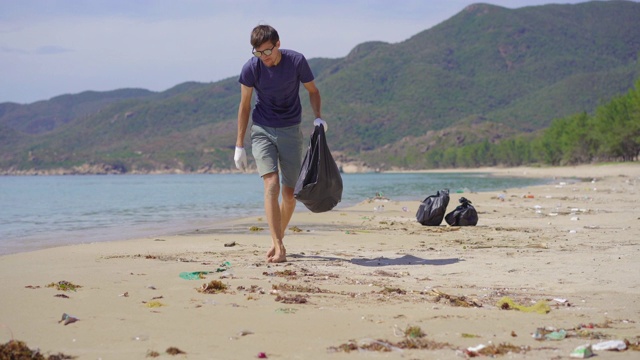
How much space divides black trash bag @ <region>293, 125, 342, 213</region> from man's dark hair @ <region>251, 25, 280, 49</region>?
1.04 metres

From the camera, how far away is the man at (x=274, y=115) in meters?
7.11

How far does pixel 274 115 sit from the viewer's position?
7.29 meters

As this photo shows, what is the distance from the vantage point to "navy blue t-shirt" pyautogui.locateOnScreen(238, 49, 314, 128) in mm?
7125

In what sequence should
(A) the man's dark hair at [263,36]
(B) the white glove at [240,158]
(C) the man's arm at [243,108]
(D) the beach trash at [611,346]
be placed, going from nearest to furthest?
(D) the beach trash at [611,346] < (A) the man's dark hair at [263,36] < (C) the man's arm at [243,108] < (B) the white glove at [240,158]

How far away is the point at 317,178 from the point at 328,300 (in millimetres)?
2394

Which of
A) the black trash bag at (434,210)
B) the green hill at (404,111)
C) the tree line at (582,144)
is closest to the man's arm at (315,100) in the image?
the black trash bag at (434,210)

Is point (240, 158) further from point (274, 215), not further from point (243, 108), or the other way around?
point (274, 215)

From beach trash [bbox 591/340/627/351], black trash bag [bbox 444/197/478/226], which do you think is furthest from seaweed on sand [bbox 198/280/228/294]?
black trash bag [bbox 444/197/478/226]

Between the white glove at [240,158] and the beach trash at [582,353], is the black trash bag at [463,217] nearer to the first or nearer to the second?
the white glove at [240,158]

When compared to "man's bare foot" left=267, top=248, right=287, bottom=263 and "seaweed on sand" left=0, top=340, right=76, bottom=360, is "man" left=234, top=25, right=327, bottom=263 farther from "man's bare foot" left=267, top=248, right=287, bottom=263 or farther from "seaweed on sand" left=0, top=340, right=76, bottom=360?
"seaweed on sand" left=0, top=340, right=76, bottom=360

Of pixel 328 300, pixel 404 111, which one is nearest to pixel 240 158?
pixel 328 300

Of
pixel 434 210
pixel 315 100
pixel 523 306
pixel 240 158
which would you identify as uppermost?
pixel 315 100

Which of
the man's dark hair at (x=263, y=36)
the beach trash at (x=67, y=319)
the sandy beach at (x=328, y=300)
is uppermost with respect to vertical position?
the man's dark hair at (x=263, y=36)

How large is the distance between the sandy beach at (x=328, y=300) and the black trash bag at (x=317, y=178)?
0.65 m
